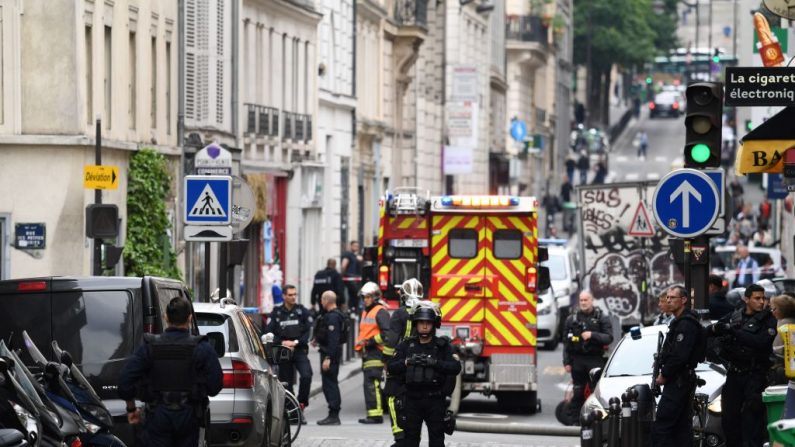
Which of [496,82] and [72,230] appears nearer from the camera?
[72,230]

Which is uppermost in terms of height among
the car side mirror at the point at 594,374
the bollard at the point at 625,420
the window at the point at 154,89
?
the window at the point at 154,89

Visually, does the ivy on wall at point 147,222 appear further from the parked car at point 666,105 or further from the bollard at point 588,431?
the parked car at point 666,105

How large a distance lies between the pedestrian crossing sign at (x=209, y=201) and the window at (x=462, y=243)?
505 centimetres

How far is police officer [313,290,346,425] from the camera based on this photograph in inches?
984

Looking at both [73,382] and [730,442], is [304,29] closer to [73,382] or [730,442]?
[730,442]

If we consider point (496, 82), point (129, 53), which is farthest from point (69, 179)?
point (496, 82)

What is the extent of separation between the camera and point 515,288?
27047mm

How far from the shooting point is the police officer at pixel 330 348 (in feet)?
82.0

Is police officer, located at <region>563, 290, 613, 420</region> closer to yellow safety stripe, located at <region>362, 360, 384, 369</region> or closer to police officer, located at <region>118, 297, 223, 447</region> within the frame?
yellow safety stripe, located at <region>362, 360, 384, 369</region>

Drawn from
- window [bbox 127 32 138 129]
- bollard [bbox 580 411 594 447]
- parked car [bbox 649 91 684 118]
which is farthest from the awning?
parked car [bbox 649 91 684 118]

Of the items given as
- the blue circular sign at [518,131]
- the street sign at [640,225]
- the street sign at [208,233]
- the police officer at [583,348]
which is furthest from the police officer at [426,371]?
the blue circular sign at [518,131]

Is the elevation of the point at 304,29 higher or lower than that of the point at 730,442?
higher

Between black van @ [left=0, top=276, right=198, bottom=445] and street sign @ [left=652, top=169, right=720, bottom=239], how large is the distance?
14.9ft

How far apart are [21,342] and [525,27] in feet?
263
